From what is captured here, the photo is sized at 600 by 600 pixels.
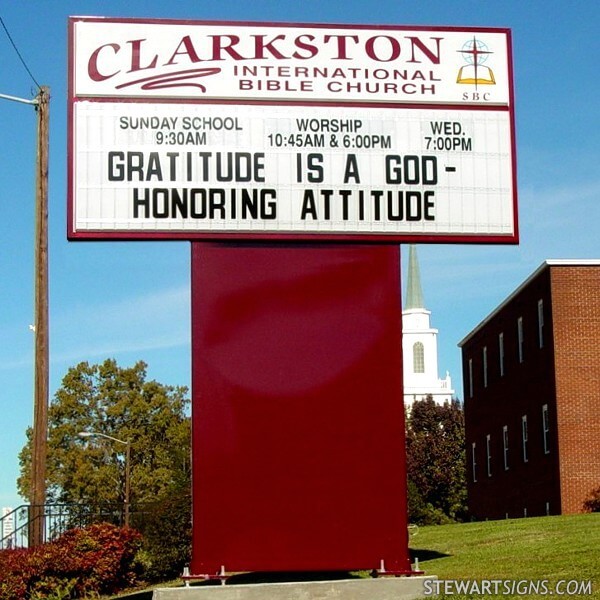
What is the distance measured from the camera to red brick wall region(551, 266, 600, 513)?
1671 inches

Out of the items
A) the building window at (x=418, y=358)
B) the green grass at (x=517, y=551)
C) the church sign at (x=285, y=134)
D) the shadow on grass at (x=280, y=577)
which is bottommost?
the shadow on grass at (x=280, y=577)

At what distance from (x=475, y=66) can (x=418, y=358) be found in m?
151

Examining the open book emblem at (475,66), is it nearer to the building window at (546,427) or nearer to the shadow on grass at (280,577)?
the shadow on grass at (280,577)

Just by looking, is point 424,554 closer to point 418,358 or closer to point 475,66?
A: point 475,66

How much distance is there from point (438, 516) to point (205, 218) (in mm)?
56335

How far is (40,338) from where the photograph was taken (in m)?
25.6

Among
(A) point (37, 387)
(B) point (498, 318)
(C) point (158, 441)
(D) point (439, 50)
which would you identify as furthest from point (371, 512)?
(C) point (158, 441)

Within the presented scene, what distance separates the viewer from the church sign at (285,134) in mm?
17578

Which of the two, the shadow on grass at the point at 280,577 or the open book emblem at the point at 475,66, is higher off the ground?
the open book emblem at the point at 475,66

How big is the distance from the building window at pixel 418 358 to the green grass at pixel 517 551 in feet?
454

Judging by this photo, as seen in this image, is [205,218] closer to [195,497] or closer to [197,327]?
[197,327]

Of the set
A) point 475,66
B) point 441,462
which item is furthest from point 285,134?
point 441,462

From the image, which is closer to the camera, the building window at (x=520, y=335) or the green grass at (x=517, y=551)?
the green grass at (x=517, y=551)

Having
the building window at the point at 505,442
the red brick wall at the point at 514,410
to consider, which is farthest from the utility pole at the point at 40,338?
the building window at the point at 505,442
